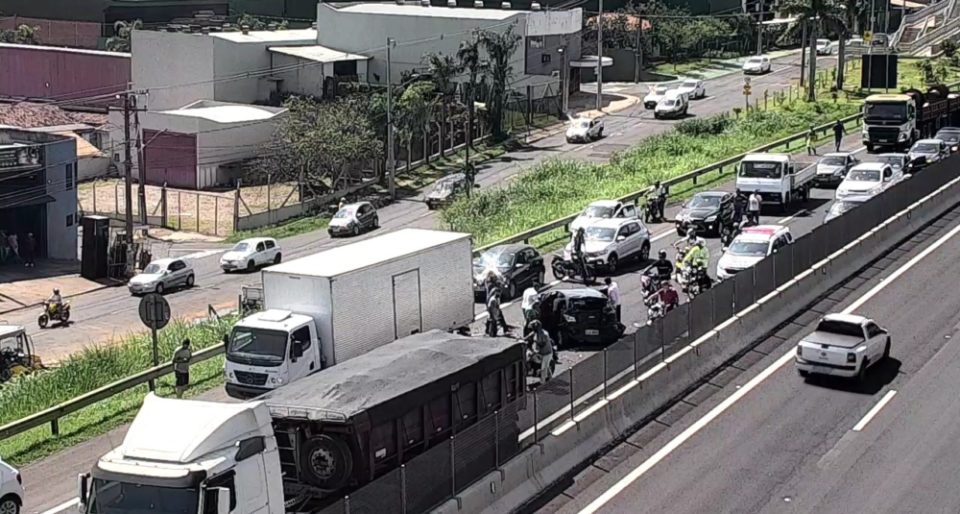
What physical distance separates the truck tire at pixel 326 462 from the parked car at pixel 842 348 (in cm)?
1210

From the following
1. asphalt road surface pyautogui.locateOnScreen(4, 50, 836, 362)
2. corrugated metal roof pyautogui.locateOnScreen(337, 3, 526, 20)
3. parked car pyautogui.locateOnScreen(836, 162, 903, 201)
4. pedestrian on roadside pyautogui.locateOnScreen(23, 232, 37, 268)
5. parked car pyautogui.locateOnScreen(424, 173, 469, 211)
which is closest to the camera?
asphalt road surface pyautogui.locateOnScreen(4, 50, 836, 362)

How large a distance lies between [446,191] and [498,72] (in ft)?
72.0

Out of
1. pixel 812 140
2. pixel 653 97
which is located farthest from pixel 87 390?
pixel 653 97

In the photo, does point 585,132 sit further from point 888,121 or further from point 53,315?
point 53,315

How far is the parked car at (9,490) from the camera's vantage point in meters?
19.7

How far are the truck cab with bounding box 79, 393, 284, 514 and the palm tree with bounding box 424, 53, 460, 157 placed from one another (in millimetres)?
66035

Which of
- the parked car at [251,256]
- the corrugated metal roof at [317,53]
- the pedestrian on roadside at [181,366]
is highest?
the corrugated metal roof at [317,53]

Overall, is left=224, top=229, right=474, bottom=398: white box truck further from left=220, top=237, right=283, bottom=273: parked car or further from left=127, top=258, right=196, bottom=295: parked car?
left=220, top=237, right=283, bottom=273: parked car

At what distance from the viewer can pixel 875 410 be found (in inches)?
1016

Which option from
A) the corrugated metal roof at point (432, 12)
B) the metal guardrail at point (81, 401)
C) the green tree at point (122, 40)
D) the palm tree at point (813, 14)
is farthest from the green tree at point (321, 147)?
the metal guardrail at point (81, 401)

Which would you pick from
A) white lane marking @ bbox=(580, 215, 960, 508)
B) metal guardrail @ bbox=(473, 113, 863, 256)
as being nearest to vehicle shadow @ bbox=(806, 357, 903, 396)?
white lane marking @ bbox=(580, 215, 960, 508)

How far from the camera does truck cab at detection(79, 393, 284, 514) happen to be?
1557 cm

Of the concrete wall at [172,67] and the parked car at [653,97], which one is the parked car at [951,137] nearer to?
the parked car at [653,97]

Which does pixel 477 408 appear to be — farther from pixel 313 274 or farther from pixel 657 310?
pixel 657 310
